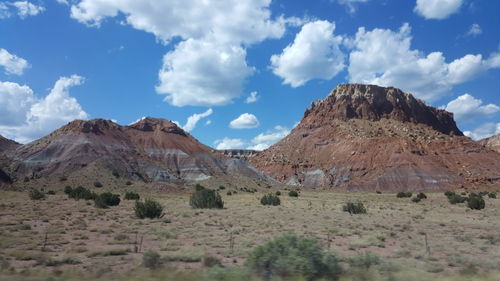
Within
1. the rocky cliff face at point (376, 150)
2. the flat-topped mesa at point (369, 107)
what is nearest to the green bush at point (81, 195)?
the rocky cliff face at point (376, 150)

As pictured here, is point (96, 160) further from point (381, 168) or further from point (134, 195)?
point (381, 168)

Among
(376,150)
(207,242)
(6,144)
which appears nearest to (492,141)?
(376,150)

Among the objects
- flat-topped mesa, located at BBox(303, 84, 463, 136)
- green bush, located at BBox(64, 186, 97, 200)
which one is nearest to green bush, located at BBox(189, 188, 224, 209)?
green bush, located at BBox(64, 186, 97, 200)

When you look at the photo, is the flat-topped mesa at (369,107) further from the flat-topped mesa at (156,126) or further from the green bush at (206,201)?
the green bush at (206,201)

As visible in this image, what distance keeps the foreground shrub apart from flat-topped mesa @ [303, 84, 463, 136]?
14458cm

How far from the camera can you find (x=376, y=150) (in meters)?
124

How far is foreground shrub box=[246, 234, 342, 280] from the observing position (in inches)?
391

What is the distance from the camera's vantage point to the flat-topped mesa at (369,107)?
154 meters

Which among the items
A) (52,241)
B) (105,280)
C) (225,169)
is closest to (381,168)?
(225,169)

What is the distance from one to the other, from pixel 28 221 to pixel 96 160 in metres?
66.4

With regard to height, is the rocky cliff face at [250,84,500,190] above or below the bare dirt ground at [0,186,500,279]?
above

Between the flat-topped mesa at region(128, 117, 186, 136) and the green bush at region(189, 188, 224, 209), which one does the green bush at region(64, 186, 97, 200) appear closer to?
the green bush at region(189, 188, 224, 209)

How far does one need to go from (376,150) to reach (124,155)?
249ft

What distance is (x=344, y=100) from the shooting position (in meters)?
157
